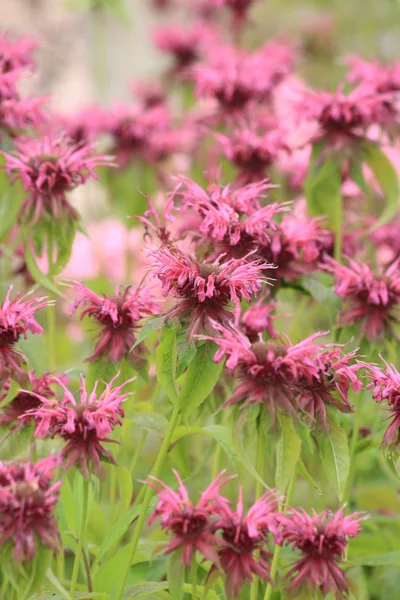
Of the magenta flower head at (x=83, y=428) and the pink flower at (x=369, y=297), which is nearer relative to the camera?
the magenta flower head at (x=83, y=428)

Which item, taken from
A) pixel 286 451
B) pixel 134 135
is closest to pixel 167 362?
pixel 286 451

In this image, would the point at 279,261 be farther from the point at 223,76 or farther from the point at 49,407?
the point at 223,76

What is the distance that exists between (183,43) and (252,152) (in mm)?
916

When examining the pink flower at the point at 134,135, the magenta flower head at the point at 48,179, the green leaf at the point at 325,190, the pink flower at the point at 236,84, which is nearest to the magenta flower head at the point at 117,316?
the magenta flower head at the point at 48,179

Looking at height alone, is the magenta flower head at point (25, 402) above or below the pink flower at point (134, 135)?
below

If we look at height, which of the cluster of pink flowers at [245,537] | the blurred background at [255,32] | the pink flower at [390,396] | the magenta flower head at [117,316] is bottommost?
the cluster of pink flowers at [245,537]

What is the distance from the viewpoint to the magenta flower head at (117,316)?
3.48ft

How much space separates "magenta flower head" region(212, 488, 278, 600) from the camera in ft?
2.81

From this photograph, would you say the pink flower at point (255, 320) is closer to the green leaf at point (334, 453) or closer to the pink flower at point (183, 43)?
the green leaf at point (334, 453)

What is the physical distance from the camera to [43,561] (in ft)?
2.65

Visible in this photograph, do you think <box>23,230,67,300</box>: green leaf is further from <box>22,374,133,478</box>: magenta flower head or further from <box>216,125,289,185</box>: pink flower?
<box>216,125,289,185</box>: pink flower

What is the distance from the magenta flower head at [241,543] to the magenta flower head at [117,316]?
26cm

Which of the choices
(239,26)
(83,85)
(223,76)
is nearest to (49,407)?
(223,76)

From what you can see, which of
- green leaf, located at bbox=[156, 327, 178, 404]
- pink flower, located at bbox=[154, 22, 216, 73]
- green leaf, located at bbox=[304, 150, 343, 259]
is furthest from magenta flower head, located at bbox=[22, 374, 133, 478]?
pink flower, located at bbox=[154, 22, 216, 73]
